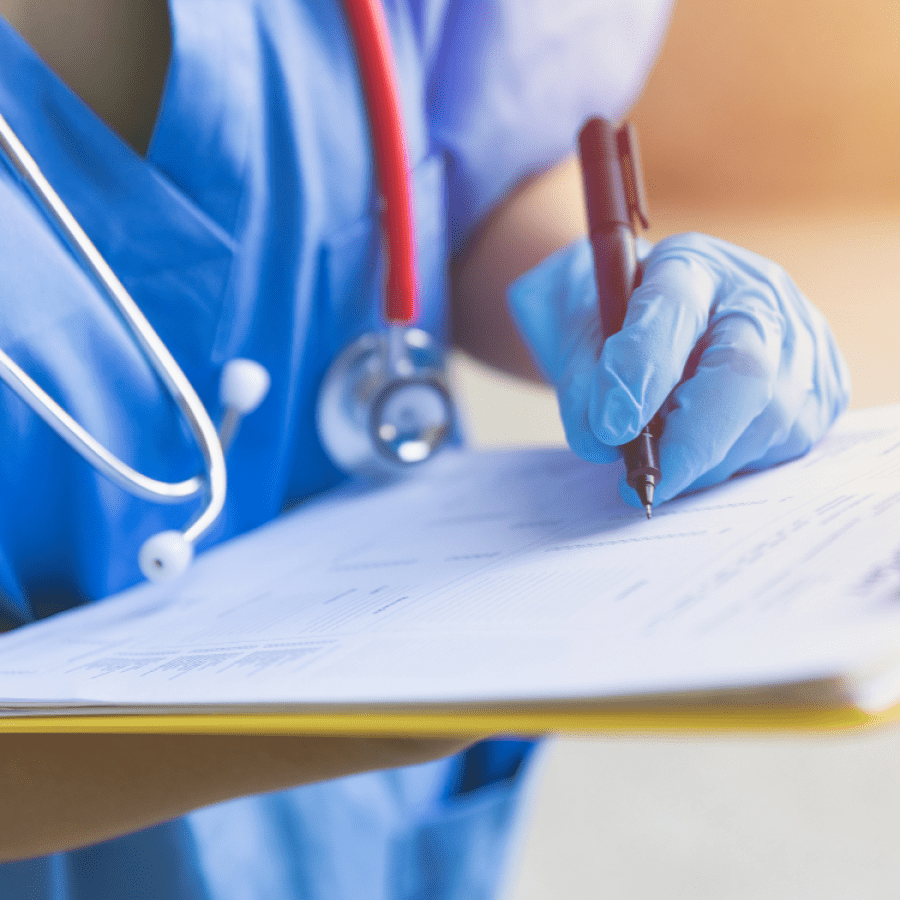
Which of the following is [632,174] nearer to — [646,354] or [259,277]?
[646,354]

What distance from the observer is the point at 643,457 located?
0.32 m

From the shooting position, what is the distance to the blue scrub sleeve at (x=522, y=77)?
54cm

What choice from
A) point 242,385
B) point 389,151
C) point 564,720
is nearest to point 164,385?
point 242,385

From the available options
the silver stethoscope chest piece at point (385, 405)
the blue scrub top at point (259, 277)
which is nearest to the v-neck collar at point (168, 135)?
the blue scrub top at point (259, 277)

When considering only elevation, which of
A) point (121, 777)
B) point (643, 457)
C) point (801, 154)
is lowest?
point (121, 777)

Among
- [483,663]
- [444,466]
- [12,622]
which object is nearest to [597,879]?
[444,466]

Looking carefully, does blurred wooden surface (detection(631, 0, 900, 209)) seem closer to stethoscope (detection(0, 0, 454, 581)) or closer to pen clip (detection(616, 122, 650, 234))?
pen clip (detection(616, 122, 650, 234))

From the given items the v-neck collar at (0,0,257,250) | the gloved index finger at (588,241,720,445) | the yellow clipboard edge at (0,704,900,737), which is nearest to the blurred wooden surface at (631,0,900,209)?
the gloved index finger at (588,241,720,445)

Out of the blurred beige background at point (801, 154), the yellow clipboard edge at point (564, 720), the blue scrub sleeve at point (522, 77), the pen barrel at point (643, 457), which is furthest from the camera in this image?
the blue scrub sleeve at point (522, 77)

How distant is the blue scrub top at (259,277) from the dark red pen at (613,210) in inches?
6.1

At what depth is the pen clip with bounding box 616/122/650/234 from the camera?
1.28 feet

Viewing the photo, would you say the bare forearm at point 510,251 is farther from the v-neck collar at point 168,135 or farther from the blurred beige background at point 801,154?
the v-neck collar at point 168,135

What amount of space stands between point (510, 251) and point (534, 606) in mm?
396

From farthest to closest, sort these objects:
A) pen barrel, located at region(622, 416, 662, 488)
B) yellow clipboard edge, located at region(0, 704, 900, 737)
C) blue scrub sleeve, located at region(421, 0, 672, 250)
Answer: blue scrub sleeve, located at region(421, 0, 672, 250) → pen barrel, located at region(622, 416, 662, 488) → yellow clipboard edge, located at region(0, 704, 900, 737)
